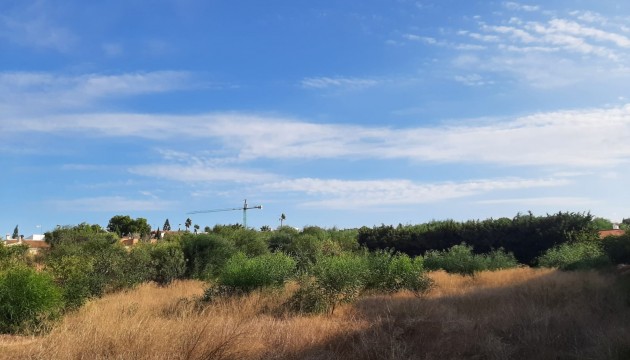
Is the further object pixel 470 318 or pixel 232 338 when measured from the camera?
pixel 470 318

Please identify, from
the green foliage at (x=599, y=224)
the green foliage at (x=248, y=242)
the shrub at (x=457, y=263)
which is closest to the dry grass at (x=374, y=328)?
the shrub at (x=457, y=263)

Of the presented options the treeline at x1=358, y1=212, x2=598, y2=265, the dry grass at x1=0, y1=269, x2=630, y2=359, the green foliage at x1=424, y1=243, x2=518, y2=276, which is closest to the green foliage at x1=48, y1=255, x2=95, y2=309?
the dry grass at x1=0, y1=269, x2=630, y2=359

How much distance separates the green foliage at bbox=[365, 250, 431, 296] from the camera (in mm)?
17047

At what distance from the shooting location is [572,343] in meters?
10.7

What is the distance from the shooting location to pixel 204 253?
26.6 m

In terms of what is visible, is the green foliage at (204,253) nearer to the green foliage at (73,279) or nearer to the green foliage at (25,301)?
the green foliage at (73,279)

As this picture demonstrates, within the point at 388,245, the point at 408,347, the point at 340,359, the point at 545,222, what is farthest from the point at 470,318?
the point at 388,245

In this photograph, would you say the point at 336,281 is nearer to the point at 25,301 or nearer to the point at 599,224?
the point at 25,301

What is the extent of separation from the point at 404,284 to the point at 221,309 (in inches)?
268

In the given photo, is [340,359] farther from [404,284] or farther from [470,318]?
[404,284]

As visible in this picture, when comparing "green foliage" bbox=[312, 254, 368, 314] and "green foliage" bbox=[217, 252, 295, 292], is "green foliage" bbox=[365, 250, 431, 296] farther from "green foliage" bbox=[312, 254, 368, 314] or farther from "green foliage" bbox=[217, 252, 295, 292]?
"green foliage" bbox=[217, 252, 295, 292]

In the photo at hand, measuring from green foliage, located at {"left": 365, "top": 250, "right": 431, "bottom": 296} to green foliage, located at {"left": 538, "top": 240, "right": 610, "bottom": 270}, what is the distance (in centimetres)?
705

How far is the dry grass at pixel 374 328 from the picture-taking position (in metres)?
7.60

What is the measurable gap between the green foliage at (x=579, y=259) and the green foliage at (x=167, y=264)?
55.1ft
